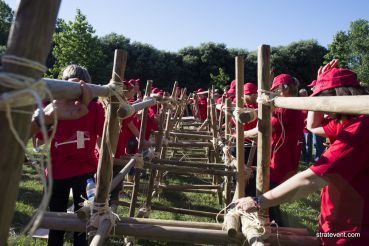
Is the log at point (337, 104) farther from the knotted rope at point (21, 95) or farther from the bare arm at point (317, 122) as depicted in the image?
the bare arm at point (317, 122)

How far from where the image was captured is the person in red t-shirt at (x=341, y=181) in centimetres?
186

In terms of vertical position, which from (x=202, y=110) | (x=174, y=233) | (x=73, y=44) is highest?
(x=73, y=44)

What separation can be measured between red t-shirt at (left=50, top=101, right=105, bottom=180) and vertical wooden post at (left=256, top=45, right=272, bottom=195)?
1.61 metres

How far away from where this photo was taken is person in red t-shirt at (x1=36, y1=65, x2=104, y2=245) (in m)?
3.32

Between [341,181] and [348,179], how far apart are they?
37 mm

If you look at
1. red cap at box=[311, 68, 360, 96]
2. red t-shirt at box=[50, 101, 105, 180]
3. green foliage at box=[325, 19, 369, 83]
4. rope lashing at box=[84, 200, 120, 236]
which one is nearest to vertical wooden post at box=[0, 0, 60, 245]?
rope lashing at box=[84, 200, 120, 236]

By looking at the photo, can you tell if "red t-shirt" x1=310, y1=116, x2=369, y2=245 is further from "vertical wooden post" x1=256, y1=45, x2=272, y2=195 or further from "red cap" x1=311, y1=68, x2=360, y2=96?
"vertical wooden post" x1=256, y1=45, x2=272, y2=195

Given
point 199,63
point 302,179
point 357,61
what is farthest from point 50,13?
point 357,61

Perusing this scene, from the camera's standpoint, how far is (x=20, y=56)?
98 centimetres

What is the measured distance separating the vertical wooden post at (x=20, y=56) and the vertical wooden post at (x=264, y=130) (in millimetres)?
1758

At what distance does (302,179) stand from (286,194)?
0.43 ft

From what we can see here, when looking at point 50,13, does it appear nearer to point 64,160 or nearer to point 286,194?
point 286,194

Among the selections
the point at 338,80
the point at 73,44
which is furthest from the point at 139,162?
the point at 73,44

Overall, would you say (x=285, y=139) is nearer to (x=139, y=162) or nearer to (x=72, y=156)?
(x=139, y=162)
